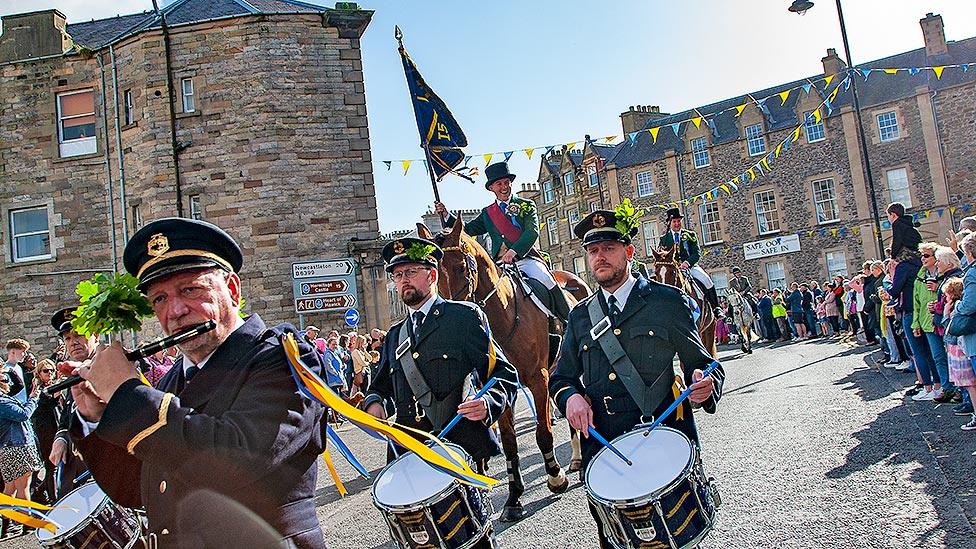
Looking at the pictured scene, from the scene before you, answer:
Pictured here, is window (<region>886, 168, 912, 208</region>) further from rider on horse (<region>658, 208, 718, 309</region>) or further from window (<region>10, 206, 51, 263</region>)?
window (<region>10, 206, 51, 263</region>)

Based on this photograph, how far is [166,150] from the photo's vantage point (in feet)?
74.5

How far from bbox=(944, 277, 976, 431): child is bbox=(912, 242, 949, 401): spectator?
825mm

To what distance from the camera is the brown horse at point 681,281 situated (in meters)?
12.6

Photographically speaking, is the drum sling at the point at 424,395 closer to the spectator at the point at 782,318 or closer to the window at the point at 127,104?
the window at the point at 127,104

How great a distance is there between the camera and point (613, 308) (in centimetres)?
453

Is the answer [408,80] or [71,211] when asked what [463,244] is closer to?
[408,80]

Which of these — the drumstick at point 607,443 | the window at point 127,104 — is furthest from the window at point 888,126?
the drumstick at point 607,443

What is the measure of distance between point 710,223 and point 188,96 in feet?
97.4

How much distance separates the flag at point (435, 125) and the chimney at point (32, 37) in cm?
1928

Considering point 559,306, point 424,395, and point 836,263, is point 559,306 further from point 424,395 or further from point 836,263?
point 836,263

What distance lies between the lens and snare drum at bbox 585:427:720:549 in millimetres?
3621

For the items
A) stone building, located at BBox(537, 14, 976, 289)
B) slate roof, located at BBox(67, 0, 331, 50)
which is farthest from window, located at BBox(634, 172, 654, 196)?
slate roof, located at BBox(67, 0, 331, 50)

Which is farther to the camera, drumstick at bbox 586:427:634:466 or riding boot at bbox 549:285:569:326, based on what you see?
riding boot at bbox 549:285:569:326

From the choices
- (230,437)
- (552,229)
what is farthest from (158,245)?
(552,229)
